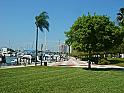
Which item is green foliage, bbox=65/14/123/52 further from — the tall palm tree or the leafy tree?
the tall palm tree

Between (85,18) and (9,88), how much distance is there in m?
25.6

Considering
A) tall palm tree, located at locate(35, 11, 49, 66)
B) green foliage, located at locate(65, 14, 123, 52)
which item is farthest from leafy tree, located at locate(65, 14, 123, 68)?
tall palm tree, located at locate(35, 11, 49, 66)

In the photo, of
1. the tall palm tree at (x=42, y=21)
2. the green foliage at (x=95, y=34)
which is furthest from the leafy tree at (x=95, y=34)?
the tall palm tree at (x=42, y=21)

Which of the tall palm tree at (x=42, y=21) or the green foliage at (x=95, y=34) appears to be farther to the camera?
the tall palm tree at (x=42, y=21)

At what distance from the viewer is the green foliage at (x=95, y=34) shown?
41281 millimetres

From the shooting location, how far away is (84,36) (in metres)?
41.1

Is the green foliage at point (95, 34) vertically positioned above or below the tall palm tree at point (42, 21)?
below

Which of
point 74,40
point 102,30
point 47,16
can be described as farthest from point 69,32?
point 47,16

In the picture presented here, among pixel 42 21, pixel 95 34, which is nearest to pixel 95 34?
pixel 95 34

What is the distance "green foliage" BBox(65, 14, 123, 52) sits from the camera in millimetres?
41281

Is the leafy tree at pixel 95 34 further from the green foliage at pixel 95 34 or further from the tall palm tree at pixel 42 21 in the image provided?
the tall palm tree at pixel 42 21

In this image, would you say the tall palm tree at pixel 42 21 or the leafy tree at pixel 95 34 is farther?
the tall palm tree at pixel 42 21

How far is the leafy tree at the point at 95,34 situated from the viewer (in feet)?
135

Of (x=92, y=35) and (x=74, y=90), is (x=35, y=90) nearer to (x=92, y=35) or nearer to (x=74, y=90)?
(x=74, y=90)
